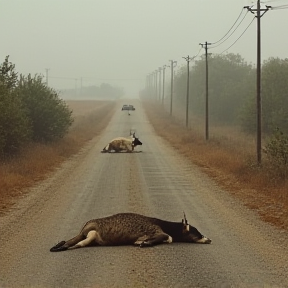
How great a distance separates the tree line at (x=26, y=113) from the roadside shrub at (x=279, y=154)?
35.3 ft

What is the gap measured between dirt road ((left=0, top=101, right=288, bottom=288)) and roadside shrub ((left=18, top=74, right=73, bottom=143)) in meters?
9.91

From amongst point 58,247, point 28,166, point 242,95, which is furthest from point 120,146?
point 242,95

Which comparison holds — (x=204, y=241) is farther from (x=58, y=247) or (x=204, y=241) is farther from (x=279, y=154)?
Result: (x=279, y=154)

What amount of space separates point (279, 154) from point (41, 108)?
51.7 ft

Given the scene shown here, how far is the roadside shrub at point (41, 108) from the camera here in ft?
102

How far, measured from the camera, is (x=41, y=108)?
103ft

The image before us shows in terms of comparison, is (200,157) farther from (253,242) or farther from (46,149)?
(253,242)

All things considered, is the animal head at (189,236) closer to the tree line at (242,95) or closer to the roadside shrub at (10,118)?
the tree line at (242,95)

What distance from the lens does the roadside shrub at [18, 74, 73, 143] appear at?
31.1m

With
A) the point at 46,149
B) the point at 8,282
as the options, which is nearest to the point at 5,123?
the point at 46,149

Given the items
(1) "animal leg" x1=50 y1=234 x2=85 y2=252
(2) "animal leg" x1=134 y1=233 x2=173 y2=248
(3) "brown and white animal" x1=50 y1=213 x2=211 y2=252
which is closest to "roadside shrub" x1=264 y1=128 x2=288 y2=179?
(2) "animal leg" x1=134 y1=233 x2=173 y2=248

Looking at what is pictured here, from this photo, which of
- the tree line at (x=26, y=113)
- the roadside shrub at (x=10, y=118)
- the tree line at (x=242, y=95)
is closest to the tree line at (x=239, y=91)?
the tree line at (x=242, y=95)

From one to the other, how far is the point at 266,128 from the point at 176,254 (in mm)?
38727

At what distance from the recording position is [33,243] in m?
10.6
